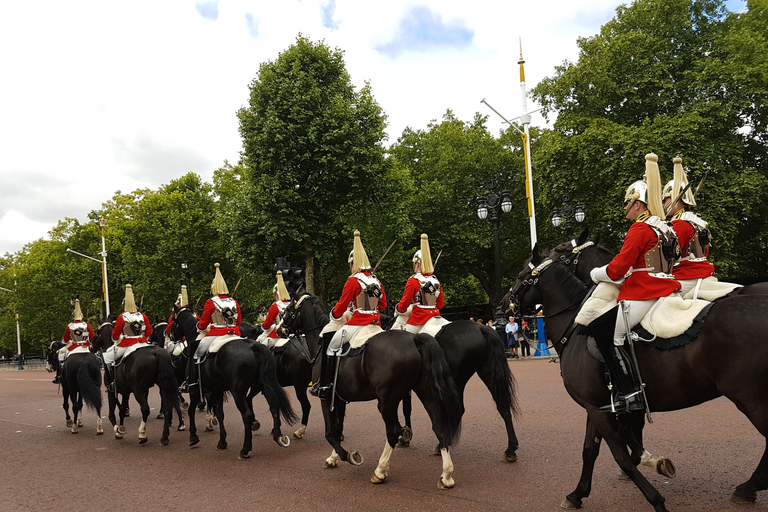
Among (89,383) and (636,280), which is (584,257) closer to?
(636,280)

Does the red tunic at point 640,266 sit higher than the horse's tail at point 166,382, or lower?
higher

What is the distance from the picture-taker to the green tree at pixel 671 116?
78.8ft

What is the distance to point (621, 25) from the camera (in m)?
28.9

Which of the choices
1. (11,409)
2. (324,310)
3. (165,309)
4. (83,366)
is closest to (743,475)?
(324,310)

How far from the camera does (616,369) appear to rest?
500 cm

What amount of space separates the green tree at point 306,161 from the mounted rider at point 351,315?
1705cm

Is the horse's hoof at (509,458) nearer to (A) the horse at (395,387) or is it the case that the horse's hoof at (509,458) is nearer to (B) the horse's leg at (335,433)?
(A) the horse at (395,387)

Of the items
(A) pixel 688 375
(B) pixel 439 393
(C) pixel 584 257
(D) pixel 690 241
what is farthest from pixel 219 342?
(A) pixel 688 375

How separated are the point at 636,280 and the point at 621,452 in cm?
144

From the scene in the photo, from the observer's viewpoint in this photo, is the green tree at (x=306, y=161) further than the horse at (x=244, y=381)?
Yes

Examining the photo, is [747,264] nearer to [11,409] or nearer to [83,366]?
[83,366]

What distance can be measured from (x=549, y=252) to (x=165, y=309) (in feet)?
114

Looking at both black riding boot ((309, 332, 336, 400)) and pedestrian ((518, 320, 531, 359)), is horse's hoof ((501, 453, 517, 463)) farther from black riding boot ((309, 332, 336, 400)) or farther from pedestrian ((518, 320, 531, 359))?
pedestrian ((518, 320, 531, 359))

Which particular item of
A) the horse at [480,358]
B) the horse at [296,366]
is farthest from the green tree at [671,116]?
the horse at [480,358]
